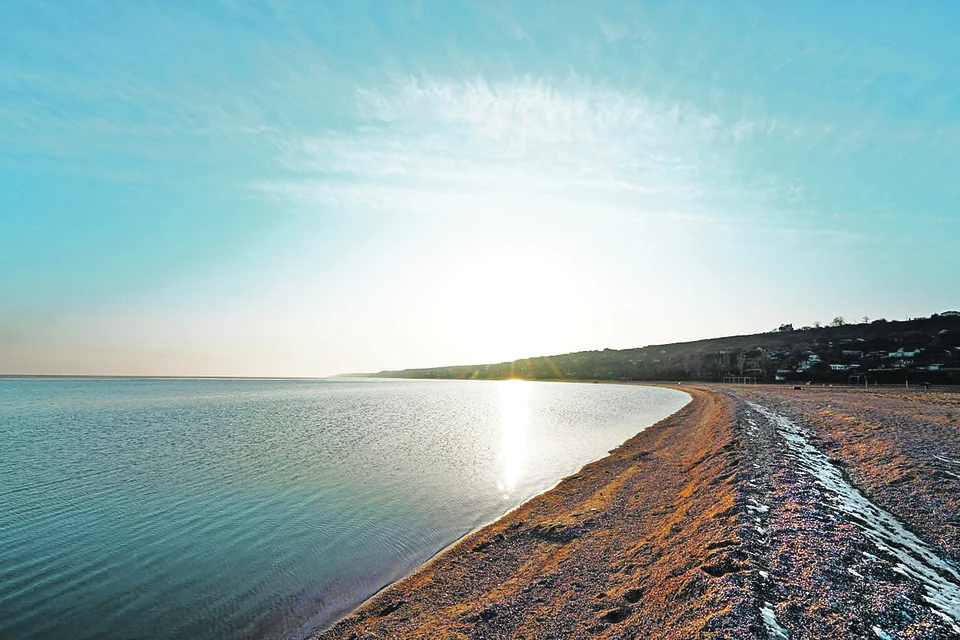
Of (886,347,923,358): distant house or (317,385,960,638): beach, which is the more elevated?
(886,347,923,358): distant house

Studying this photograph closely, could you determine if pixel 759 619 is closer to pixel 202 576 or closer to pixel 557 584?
pixel 557 584

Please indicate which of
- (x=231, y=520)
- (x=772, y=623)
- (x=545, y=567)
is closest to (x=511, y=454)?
(x=231, y=520)

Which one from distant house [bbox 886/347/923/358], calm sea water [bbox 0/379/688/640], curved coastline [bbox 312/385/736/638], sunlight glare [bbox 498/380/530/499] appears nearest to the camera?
curved coastline [bbox 312/385/736/638]

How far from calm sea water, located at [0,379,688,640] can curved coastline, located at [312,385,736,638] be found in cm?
106

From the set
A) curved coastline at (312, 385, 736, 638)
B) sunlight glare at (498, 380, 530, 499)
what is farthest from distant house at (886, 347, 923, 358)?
curved coastline at (312, 385, 736, 638)

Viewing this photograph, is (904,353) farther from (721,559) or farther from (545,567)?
(545,567)

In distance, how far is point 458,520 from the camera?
15.1 m

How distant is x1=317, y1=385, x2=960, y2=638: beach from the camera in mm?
6340

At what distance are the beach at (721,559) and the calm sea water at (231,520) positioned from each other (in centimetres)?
186

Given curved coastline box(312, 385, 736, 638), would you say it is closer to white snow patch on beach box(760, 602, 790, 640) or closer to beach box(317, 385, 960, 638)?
beach box(317, 385, 960, 638)

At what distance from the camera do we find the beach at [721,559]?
6.34 m

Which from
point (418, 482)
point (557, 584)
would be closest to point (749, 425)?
point (418, 482)

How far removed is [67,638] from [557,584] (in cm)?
954

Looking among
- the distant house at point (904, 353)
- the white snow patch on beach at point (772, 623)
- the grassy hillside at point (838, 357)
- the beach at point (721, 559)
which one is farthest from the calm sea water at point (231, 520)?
the distant house at point (904, 353)
